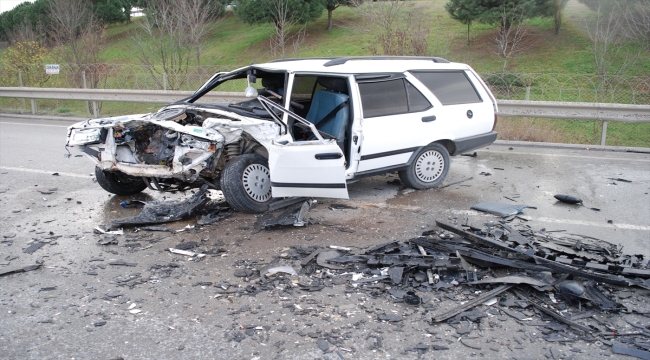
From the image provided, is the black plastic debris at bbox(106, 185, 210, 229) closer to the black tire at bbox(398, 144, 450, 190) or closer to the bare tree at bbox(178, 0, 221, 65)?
the black tire at bbox(398, 144, 450, 190)

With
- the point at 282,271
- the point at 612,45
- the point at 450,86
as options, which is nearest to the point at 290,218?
the point at 282,271

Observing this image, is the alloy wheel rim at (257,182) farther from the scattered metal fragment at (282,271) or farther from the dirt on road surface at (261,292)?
the scattered metal fragment at (282,271)

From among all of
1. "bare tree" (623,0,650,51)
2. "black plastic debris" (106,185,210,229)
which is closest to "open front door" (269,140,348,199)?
"black plastic debris" (106,185,210,229)

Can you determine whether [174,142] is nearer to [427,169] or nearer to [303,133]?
[303,133]

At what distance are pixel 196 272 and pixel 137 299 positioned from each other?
0.60 m

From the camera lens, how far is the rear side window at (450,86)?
23.5 feet

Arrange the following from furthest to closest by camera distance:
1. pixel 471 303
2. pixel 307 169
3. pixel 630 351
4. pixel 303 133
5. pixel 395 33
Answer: pixel 395 33
pixel 303 133
pixel 307 169
pixel 471 303
pixel 630 351

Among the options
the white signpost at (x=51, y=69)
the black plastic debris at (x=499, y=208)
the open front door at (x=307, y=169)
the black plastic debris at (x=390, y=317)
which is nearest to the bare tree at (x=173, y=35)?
the white signpost at (x=51, y=69)

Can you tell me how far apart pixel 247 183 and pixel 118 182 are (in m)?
1.98

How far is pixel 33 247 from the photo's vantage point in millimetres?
5188

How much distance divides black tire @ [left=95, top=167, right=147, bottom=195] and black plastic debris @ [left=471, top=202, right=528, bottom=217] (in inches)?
169

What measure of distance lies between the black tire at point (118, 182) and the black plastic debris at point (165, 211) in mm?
949

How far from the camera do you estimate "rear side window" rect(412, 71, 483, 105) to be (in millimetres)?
7152

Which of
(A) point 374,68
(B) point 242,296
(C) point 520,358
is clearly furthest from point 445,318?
(A) point 374,68
